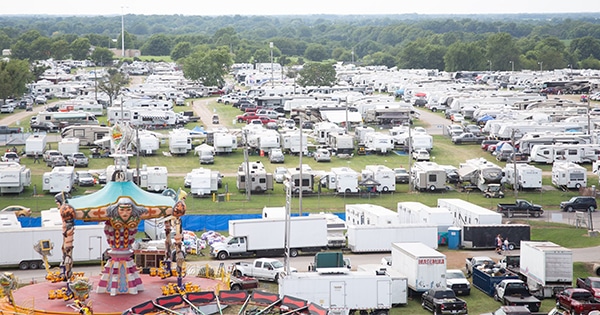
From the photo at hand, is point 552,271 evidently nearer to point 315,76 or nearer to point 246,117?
point 246,117

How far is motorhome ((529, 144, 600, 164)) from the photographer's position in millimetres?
59906

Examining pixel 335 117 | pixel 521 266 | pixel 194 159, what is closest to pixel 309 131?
pixel 335 117

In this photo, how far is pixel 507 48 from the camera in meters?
139

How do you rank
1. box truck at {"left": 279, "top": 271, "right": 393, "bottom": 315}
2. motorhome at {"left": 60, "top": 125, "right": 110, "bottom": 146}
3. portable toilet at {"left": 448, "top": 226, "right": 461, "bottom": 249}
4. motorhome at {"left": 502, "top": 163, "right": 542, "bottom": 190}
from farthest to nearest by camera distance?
motorhome at {"left": 60, "top": 125, "right": 110, "bottom": 146}
motorhome at {"left": 502, "top": 163, "right": 542, "bottom": 190}
portable toilet at {"left": 448, "top": 226, "right": 461, "bottom": 249}
box truck at {"left": 279, "top": 271, "right": 393, "bottom": 315}

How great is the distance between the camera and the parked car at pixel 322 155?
199 ft

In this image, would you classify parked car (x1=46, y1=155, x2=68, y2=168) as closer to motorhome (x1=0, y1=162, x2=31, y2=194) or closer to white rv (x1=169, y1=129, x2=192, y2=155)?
motorhome (x1=0, y1=162, x2=31, y2=194)

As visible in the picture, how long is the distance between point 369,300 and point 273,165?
2984cm

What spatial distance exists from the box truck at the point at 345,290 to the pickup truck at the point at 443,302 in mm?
1396

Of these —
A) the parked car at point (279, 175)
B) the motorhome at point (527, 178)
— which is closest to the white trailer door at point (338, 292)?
the parked car at point (279, 175)

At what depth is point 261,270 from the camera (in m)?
34.2

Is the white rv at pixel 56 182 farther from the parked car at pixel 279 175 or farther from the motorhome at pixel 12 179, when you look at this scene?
the parked car at pixel 279 175

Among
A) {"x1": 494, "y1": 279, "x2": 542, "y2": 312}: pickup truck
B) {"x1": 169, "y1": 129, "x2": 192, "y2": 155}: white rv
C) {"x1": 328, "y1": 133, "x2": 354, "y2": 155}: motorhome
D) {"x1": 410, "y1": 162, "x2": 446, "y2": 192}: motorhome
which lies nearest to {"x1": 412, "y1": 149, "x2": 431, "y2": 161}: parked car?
{"x1": 328, "y1": 133, "x2": 354, "y2": 155}: motorhome

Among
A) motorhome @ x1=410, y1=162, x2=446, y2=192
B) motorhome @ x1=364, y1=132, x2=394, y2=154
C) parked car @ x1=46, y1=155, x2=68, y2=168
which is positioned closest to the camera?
motorhome @ x1=410, y1=162, x2=446, y2=192

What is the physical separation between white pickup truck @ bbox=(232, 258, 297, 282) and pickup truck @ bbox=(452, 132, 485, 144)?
3623 centimetres
